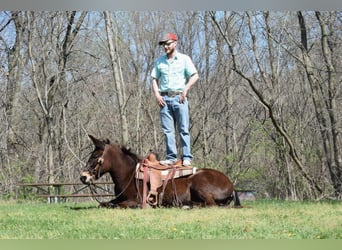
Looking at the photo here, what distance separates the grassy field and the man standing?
68cm

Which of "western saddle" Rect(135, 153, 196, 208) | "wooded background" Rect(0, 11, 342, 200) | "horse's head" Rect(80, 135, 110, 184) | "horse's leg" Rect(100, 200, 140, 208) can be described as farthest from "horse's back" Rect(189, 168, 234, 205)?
"wooded background" Rect(0, 11, 342, 200)

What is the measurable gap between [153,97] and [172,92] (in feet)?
21.8

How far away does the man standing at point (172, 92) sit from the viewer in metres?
5.18

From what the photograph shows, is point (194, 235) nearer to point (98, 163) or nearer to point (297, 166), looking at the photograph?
point (98, 163)

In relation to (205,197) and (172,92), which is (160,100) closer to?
(172,92)

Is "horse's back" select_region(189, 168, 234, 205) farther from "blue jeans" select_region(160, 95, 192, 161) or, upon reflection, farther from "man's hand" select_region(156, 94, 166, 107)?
"man's hand" select_region(156, 94, 166, 107)

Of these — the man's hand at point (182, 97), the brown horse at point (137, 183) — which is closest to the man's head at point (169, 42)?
the man's hand at point (182, 97)

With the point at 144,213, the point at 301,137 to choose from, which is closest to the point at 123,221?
the point at 144,213

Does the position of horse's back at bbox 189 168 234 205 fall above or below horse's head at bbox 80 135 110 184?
below

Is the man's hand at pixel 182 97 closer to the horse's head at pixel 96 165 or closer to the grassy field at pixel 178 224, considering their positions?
the horse's head at pixel 96 165

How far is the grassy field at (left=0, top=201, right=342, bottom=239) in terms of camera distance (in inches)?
136

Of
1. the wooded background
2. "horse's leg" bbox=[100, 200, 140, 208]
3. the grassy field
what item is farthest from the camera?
the wooded background

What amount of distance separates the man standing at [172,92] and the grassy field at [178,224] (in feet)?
2.24

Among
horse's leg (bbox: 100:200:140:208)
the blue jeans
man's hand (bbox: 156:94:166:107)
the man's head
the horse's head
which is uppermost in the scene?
the man's head
